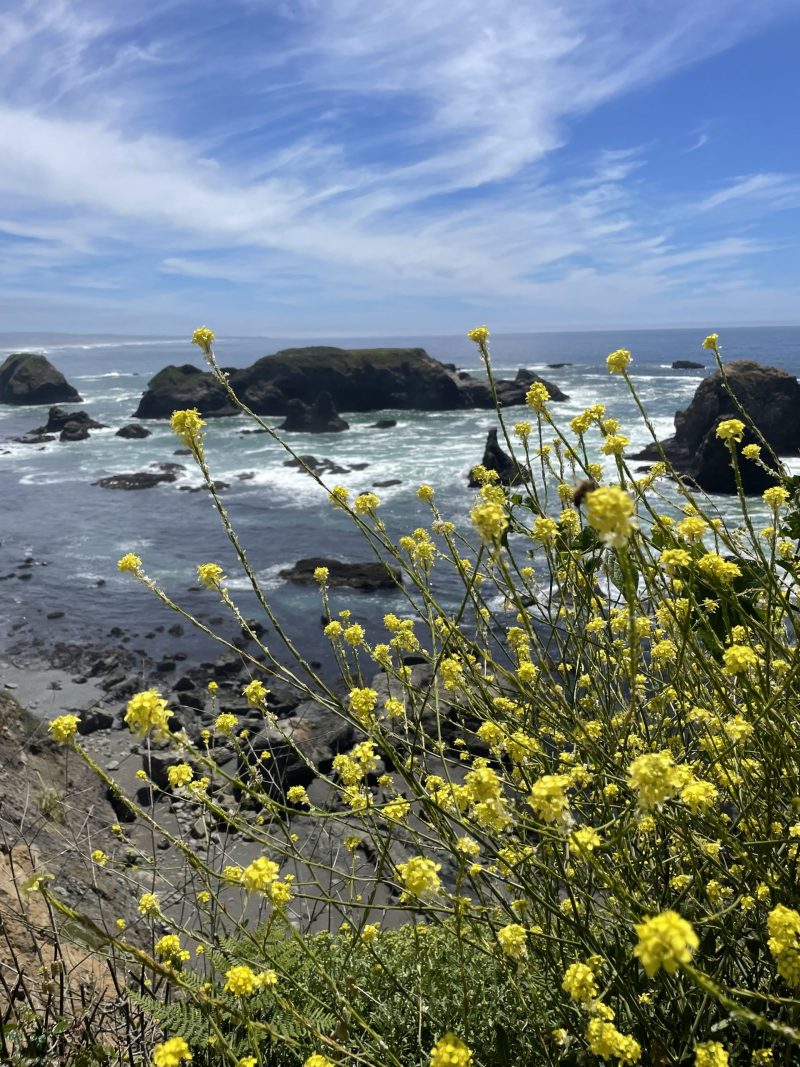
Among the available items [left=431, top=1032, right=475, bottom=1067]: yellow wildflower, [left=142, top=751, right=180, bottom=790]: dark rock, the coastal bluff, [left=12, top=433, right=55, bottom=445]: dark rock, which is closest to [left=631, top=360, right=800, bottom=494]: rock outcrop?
[left=142, top=751, right=180, bottom=790]: dark rock

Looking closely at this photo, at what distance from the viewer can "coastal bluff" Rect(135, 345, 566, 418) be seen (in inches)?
2286

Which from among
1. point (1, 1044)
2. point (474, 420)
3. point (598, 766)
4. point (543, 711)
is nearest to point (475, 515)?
point (598, 766)

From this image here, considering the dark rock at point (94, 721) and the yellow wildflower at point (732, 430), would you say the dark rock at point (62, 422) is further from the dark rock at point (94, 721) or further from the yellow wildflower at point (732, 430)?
the yellow wildflower at point (732, 430)

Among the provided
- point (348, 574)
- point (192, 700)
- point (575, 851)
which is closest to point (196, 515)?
point (348, 574)

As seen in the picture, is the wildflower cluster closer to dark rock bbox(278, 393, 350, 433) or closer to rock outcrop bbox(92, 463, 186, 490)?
rock outcrop bbox(92, 463, 186, 490)

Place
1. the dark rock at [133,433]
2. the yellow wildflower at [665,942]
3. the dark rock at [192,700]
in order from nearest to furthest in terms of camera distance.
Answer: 1. the yellow wildflower at [665,942]
2. the dark rock at [192,700]
3. the dark rock at [133,433]

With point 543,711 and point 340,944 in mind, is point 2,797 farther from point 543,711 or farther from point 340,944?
point 543,711

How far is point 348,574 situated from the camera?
21266 millimetres

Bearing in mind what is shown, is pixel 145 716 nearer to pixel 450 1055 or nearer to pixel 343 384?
pixel 450 1055

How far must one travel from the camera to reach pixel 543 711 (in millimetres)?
3580

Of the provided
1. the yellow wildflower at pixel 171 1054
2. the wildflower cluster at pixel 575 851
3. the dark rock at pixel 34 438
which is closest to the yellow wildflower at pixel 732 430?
the wildflower cluster at pixel 575 851

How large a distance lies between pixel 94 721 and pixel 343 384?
49519 mm

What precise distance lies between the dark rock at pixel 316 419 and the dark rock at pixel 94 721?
1500 inches

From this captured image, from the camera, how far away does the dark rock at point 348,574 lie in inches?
815
